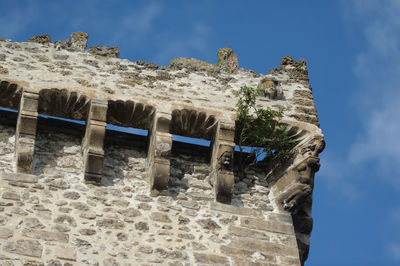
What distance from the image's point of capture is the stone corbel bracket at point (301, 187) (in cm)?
1060

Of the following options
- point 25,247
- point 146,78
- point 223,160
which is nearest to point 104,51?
point 146,78

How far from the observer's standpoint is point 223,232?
10.1 meters

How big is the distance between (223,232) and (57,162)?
78.7 inches

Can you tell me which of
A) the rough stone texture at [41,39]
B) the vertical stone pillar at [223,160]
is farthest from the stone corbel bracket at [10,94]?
the vertical stone pillar at [223,160]

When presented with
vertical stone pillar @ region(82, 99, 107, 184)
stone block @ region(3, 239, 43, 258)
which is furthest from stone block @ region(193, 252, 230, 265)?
stone block @ region(3, 239, 43, 258)

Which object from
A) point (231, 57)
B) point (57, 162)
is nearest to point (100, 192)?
point (57, 162)

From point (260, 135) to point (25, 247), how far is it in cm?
329

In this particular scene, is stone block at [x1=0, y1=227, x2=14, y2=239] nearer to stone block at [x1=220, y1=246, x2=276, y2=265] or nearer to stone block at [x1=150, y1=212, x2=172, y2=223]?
stone block at [x1=150, y1=212, x2=172, y2=223]

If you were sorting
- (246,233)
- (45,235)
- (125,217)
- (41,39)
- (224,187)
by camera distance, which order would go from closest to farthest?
(45,235)
(125,217)
(246,233)
(224,187)
(41,39)

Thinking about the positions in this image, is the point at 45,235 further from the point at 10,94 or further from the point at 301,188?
the point at 301,188

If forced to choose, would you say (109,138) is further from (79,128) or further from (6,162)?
(6,162)

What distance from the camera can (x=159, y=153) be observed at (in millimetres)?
10438

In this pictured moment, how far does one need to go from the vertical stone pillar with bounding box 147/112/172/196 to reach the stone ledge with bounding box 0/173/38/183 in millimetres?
1301

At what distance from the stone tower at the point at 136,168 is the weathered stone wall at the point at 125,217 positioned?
13 mm
